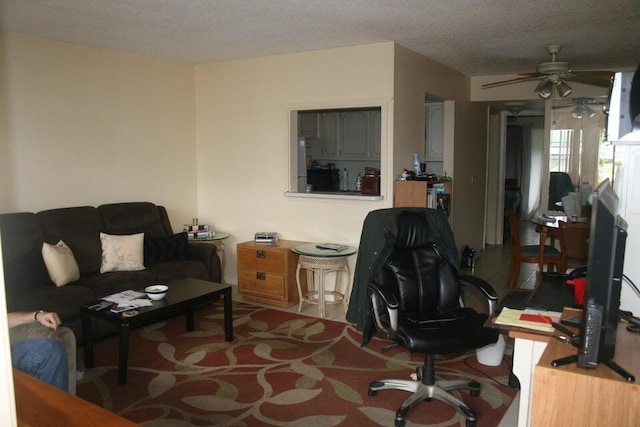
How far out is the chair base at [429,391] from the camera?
2.91 metres

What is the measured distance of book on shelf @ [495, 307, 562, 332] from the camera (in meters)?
2.11

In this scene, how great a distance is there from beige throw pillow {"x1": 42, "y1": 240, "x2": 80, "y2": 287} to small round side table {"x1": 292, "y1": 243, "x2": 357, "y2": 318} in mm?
1875

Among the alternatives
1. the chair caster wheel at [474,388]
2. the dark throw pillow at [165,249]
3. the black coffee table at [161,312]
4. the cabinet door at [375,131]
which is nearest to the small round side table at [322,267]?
the black coffee table at [161,312]

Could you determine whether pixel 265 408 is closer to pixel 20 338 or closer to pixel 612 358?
pixel 20 338

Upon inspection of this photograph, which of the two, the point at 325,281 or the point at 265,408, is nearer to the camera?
the point at 265,408

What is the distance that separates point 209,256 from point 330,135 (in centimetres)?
354

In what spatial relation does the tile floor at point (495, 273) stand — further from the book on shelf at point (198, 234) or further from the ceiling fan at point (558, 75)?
the ceiling fan at point (558, 75)

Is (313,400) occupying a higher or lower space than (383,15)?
lower

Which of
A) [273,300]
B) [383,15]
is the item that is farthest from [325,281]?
[383,15]

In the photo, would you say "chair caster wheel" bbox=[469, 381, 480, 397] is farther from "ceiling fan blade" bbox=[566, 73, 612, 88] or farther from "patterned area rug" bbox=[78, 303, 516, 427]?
"ceiling fan blade" bbox=[566, 73, 612, 88]

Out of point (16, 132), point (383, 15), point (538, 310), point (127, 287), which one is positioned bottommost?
point (127, 287)

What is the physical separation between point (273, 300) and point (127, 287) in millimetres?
1373

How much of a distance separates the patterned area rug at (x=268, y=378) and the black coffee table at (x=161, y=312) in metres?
0.12

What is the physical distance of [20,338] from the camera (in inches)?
108
